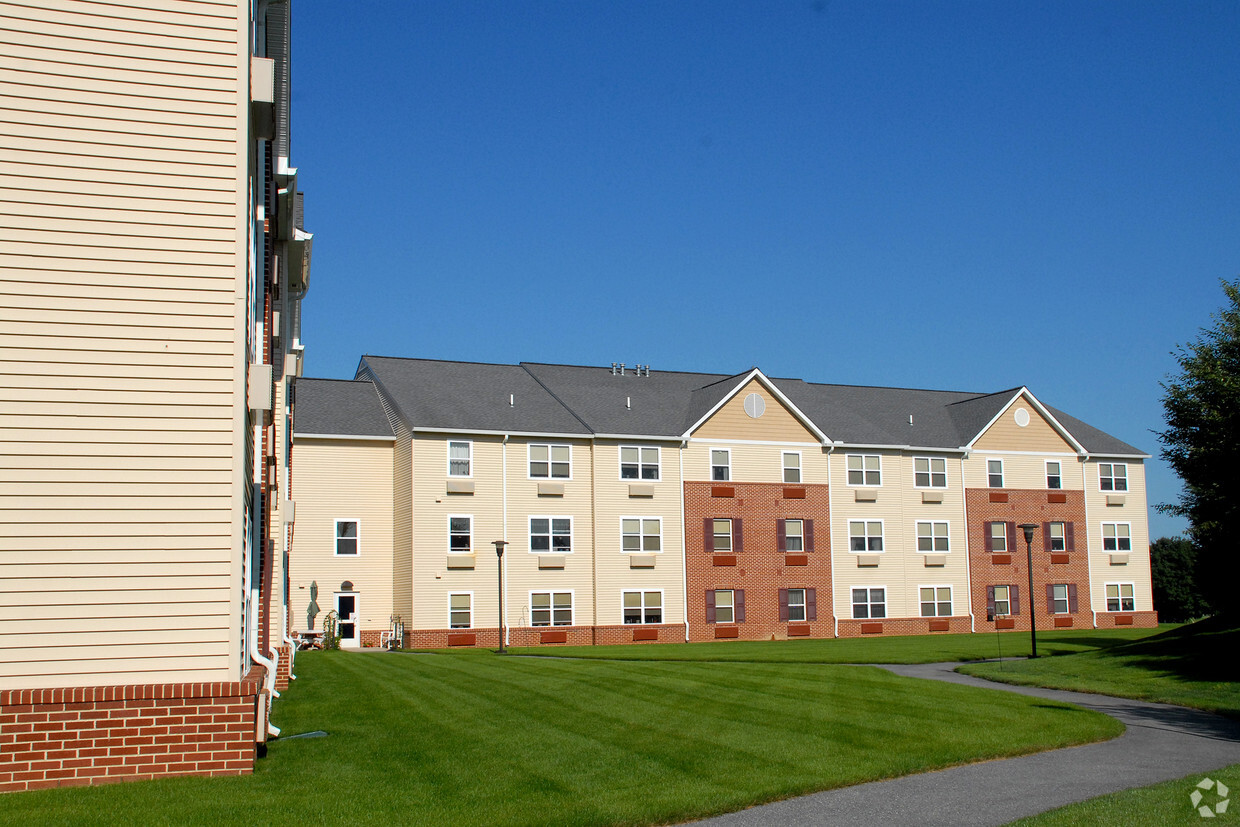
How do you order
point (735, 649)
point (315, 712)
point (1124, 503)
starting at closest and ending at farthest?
1. point (315, 712)
2. point (735, 649)
3. point (1124, 503)

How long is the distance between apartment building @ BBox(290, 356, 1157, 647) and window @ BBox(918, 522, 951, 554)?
73 millimetres

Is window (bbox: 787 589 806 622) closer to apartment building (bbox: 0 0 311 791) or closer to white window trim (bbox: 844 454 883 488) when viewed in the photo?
white window trim (bbox: 844 454 883 488)

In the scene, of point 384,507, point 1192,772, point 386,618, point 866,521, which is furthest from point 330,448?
point 1192,772

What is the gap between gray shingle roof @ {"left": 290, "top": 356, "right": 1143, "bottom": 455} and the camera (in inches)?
1629

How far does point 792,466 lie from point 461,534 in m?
14.1

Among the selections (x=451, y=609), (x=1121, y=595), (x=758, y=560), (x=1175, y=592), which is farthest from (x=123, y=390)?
(x=1175, y=592)

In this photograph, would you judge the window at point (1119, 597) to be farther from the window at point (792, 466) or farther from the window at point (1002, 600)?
the window at point (792, 466)

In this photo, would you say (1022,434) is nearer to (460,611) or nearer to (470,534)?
(470,534)

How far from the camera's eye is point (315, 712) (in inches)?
595

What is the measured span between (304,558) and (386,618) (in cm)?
379

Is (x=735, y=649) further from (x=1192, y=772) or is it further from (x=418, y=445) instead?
(x=1192, y=772)

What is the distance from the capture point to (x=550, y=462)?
4119cm

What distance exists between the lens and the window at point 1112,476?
50750 millimetres

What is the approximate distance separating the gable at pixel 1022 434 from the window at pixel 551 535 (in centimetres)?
1936
